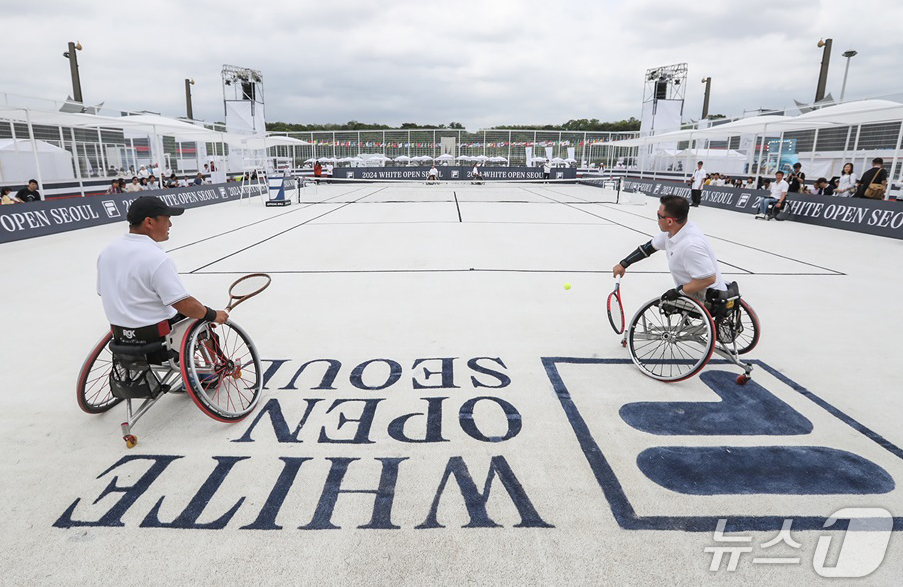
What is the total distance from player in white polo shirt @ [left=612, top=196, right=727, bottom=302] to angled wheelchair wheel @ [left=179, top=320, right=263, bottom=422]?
338 cm

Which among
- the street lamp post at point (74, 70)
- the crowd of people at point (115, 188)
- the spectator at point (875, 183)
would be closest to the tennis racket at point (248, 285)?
the crowd of people at point (115, 188)

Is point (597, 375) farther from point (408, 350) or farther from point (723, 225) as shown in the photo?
point (723, 225)

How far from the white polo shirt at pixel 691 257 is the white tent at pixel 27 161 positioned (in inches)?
950

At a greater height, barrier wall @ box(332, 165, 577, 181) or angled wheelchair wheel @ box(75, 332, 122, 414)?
barrier wall @ box(332, 165, 577, 181)

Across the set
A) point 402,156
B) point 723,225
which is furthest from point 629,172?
point 723,225

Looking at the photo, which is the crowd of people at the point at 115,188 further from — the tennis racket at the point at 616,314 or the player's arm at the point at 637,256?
the player's arm at the point at 637,256

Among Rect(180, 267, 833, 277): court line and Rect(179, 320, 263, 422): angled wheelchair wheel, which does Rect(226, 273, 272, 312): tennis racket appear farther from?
Rect(180, 267, 833, 277): court line

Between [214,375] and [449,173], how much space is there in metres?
40.0

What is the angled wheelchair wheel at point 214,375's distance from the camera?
11.0 ft

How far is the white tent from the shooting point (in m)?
21.7

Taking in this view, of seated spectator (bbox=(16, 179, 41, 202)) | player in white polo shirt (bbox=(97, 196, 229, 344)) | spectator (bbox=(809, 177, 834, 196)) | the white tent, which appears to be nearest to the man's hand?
player in white polo shirt (bbox=(97, 196, 229, 344))

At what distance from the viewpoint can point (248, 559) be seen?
8.09 ft

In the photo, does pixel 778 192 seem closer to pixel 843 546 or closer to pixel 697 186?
pixel 697 186

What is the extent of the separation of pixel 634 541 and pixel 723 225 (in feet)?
49.4
